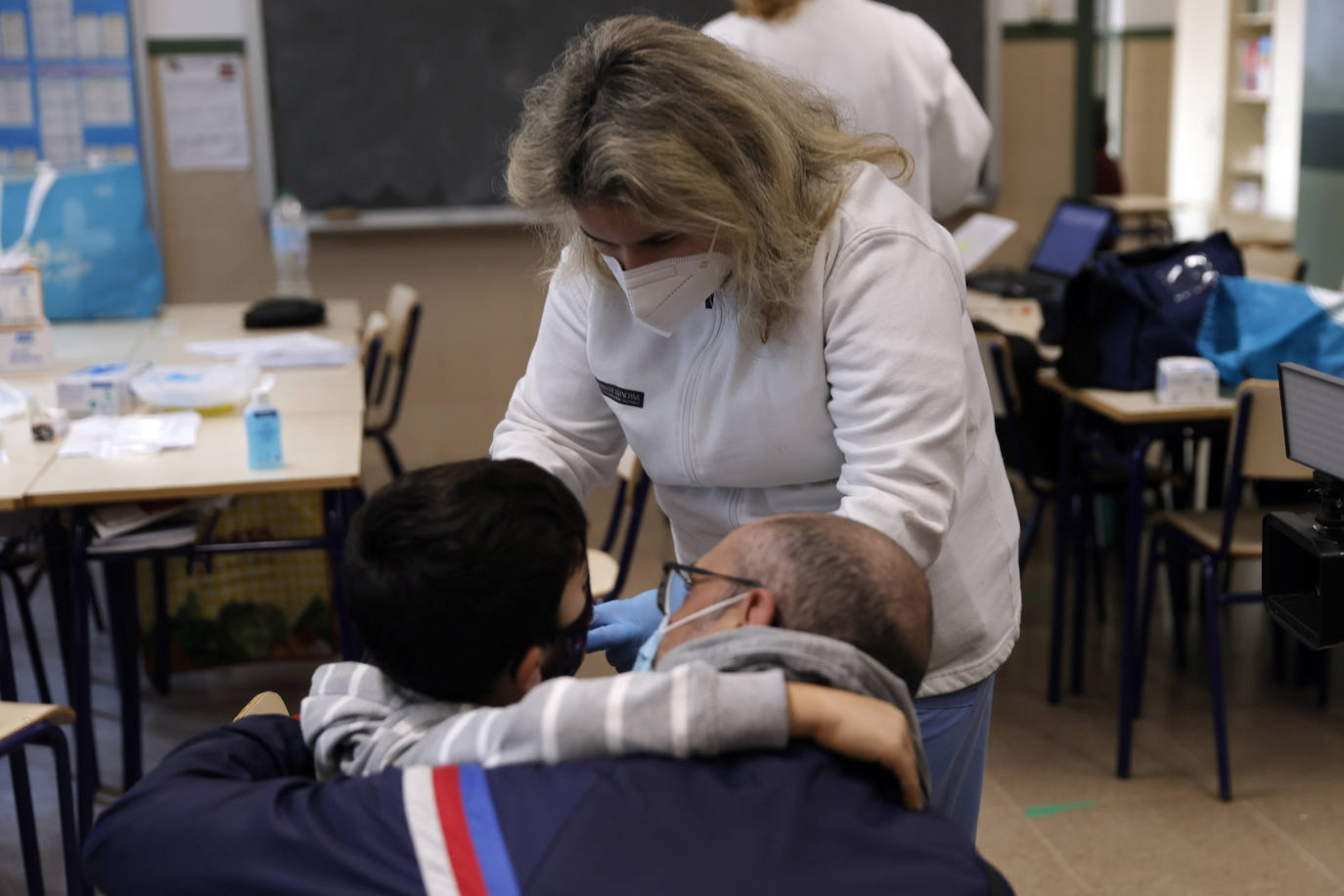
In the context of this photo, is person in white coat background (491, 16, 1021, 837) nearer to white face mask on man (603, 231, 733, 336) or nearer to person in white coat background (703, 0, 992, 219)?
white face mask on man (603, 231, 733, 336)

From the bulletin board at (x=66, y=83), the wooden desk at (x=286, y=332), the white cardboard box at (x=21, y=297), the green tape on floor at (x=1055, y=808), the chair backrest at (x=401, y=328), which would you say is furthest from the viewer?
the bulletin board at (x=66, y=83)

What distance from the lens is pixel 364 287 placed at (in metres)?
4.99

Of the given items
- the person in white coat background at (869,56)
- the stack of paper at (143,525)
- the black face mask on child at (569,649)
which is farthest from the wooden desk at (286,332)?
the black face mask on child at (569,649)

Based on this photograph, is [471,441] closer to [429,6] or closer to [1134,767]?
[429,6]

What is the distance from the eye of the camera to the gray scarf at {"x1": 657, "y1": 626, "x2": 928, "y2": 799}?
0.91 meters

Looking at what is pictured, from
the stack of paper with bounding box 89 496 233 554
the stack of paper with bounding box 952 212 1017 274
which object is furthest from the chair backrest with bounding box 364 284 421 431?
the stack of paper with bounding box 952 212 1017 274

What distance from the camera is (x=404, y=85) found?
4.83m

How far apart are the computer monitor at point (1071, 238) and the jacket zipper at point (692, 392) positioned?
3.08 metres

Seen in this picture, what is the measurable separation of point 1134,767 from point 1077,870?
0.47 metres

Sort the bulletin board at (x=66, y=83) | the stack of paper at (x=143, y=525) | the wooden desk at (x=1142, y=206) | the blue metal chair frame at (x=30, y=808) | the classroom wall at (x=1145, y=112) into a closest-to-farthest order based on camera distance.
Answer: the blue metal chair frame at (x=30, y=808) → the stack of paper at (x=143, y=525) → the bulletin board at (x=66, y=83) → the wooden desk at (x=1142, y=206) → the classroom wall at (x=1145, y=112)

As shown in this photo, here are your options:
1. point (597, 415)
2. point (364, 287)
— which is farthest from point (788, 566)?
point (364, 287)

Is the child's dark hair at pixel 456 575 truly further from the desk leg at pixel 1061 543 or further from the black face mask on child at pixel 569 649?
the desk leg at pixel 1061 543

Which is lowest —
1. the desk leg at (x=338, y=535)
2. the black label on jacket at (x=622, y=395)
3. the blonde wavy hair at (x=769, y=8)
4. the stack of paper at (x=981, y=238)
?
the desk leg at (x=338, y=535)

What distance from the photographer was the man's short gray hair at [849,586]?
3.14 feet
